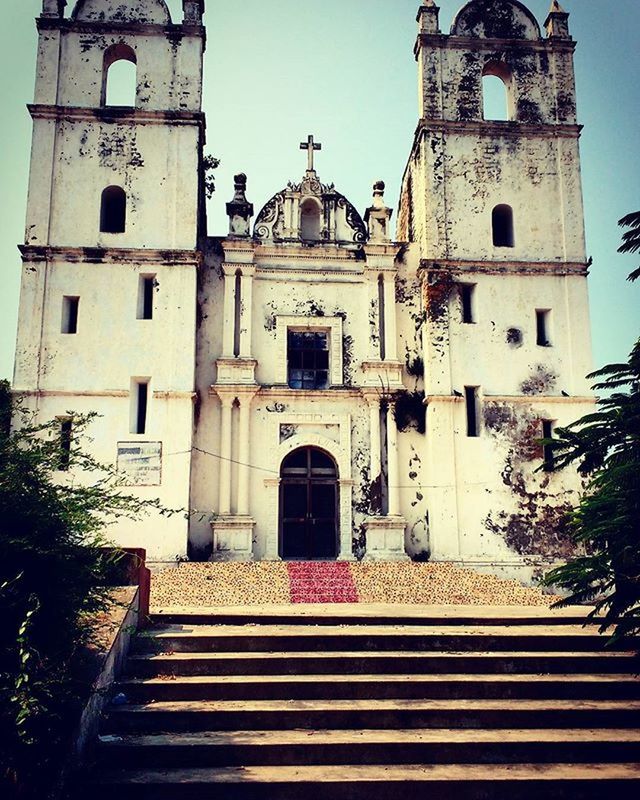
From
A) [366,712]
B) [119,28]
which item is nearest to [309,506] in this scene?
[366,712]

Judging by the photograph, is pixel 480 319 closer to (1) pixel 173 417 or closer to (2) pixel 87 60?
(1) pixel 173 417

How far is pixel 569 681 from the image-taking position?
8484 millimetres

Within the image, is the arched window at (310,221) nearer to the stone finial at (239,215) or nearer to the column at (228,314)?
the stone finial at (239,215)

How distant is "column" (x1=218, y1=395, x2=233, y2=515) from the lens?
18.5 m

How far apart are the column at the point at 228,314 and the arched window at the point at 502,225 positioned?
23.0 feet

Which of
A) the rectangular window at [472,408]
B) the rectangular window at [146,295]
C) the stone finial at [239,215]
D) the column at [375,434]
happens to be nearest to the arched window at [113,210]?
the rectangular window at [146,295]

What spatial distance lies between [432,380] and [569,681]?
11224mm

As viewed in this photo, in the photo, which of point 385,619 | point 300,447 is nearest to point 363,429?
point 300,447

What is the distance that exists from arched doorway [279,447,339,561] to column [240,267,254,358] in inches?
113

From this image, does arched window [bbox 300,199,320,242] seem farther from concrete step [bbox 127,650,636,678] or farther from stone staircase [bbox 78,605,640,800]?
concrete step [bbox 127,650,636,678]

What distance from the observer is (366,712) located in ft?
25.4

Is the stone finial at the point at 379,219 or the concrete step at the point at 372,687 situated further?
the stone finial at the point at 379,219

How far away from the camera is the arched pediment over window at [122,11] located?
20.5 metres

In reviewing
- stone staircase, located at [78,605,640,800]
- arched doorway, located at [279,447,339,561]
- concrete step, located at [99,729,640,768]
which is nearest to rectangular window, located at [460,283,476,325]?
arched doorway, located at [279,447,339,561]
